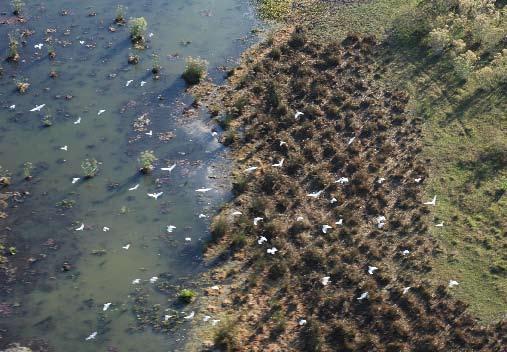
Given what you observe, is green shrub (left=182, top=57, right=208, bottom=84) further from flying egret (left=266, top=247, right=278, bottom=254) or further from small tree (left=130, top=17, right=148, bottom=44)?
flying egret (left=266, top=247, right=278, bottom=254)

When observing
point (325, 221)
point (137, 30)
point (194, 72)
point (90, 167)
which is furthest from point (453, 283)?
point (137, 30)

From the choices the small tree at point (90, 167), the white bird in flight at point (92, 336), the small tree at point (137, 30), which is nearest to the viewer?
the white bird in flight at point (92, 336)

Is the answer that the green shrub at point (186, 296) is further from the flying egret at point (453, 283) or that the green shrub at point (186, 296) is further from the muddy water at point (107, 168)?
the flying egret at point (453, 283)

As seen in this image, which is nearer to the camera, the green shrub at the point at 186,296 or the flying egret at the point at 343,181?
the green shrub at the point at 186,296

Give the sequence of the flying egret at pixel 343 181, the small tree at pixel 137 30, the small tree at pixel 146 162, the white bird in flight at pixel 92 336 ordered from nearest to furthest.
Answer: the white bird in flight at pixel 92 336
the flying egret at pixel 343 181
the small tree at pixel 146 162
the small tree at pixel 137 30

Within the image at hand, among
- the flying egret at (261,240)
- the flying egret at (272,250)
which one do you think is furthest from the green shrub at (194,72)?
the flying egret at (272,250)

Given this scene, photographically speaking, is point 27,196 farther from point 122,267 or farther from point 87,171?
point 122,267
